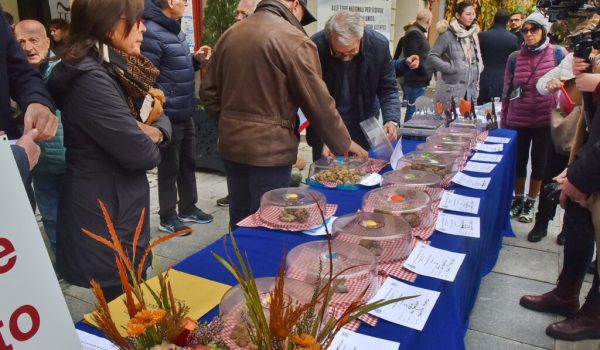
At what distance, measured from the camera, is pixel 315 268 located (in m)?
1.43

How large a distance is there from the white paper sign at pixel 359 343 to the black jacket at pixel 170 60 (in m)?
2.55

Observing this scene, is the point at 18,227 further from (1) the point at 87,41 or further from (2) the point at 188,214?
(2) the point at 188,214

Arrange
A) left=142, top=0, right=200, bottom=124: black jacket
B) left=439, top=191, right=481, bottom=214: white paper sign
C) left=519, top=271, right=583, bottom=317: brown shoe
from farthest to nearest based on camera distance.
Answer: left=142, top=0, right=200, bottom=124: black jacket < left=519, top=271, right=583, bottom=317: brown shoe < left=439, top=191, right=481, bottom=214: white paper sign

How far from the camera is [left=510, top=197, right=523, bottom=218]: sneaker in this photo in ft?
13.3

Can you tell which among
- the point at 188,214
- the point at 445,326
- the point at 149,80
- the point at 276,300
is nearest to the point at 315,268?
the point at 445,326

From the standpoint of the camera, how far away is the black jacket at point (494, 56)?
5.38 meters

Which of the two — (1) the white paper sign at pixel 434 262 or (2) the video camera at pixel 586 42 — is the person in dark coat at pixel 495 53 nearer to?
(2) the video camera at pixel 586 42

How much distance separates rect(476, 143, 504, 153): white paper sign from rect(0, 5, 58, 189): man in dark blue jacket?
247 cm

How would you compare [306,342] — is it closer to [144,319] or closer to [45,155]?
[144,319]

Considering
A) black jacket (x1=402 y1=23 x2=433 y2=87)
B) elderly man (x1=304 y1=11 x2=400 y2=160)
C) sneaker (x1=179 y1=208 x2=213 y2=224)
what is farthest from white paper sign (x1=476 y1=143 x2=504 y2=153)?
black jacket (x1=402 y1=23 x2=433 y2=87)

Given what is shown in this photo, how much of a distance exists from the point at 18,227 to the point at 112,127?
3.11ft

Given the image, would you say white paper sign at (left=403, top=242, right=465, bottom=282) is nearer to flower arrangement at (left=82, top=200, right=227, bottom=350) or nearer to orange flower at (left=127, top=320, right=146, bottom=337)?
flower arrangement at (left=82, top=200, right=227, bottom=350)

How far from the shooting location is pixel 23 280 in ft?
2.49

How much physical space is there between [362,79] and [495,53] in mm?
2979
